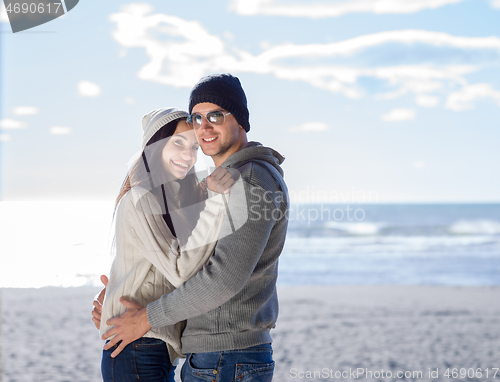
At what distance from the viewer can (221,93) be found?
194cm

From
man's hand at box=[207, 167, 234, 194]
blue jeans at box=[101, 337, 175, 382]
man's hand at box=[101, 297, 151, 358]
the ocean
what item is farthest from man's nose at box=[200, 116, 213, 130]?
the ocean

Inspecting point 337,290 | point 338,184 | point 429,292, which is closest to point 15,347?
point 337,290

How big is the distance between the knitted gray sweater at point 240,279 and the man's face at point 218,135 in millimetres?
181

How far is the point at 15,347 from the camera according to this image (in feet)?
16.9

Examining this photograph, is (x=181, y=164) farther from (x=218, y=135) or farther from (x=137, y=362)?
(x=137, y=362)

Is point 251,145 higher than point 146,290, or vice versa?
A: point 251,145

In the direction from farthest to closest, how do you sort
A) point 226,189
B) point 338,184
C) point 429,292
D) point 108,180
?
point 338,184 < point 429,292 < point 108,180 < point 226,189

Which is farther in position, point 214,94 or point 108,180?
point 108,180

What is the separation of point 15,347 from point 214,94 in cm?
469

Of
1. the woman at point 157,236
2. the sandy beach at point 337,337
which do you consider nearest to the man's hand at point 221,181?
the woman at point 157,236

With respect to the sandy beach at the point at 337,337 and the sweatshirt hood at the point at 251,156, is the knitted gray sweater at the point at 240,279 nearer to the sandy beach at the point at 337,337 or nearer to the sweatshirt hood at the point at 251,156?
the sweatshirt hood at the point at 251,156

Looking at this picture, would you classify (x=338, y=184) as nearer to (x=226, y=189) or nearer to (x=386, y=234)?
(x=386, y=234)

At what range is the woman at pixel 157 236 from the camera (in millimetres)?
1692

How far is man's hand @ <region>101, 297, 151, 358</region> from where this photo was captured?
1732mm
